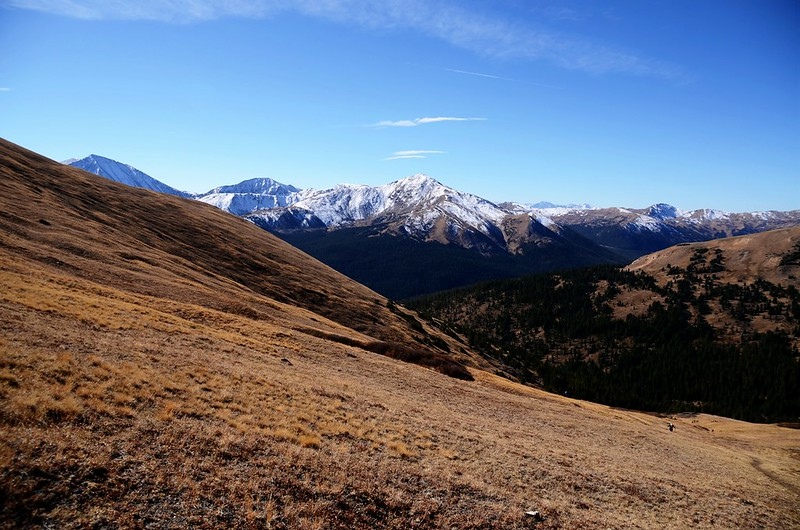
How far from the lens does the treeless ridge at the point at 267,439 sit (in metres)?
12.3

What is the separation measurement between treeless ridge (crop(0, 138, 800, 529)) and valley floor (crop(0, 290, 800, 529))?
0.27ft

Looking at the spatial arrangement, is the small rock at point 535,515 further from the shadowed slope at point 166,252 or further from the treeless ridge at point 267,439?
the shadowed slope at point 166,252

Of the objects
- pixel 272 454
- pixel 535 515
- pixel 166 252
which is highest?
pixel 166 252

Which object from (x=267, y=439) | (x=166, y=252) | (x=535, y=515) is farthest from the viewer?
(x=166, y=252)

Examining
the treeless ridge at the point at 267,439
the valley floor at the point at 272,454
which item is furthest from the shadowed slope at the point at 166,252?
the valley floor at the point at 272,454

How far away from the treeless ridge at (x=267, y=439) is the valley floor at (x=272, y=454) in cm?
8

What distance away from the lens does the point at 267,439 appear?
56.6ft

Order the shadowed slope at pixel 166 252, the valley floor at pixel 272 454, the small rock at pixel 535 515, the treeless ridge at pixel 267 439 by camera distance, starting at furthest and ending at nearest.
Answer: the shadowed slope at pixel 166 252, the small rock at pixel 535 515, the treeless ridge at pixel 267 439, the valley floor at pixel 272 454

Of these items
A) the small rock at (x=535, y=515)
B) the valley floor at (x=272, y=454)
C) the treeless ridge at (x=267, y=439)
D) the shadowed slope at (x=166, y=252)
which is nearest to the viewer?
the valley floor at (x=272, y=454)

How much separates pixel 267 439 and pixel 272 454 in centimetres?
129

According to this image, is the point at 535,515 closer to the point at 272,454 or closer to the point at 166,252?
the point at 272,454

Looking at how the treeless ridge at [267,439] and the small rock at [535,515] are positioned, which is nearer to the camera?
the treeless ridge at [267,439]

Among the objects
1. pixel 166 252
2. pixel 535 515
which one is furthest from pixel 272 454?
pixel 166 252

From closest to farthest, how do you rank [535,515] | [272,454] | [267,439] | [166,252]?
[272,454] → [535,515] → [267,439] → [166,252]
